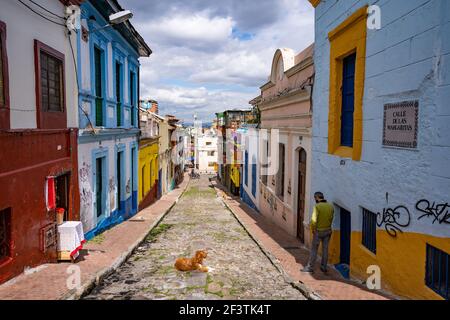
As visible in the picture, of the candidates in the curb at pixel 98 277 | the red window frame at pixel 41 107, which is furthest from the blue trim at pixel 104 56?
the curb at pixel 98 277

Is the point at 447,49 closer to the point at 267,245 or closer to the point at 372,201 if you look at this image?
the point at 372,201

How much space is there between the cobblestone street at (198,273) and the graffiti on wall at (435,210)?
7.50 ft

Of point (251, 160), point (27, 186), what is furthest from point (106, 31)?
point (251, 160)

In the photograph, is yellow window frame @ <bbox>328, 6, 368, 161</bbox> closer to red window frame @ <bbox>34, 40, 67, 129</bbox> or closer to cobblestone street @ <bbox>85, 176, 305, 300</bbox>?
cobblestone street @ <bbox>85, 176, 305, 300</bbox>

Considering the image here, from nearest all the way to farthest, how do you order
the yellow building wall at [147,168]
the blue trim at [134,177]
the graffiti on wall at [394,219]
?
the graffiti on wall at [394,219]
the blue trim at [134,177]
the yellow building wall at [147,168]

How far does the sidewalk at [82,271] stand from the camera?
5.43m

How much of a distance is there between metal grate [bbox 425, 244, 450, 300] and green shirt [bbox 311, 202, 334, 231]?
99.1 inches

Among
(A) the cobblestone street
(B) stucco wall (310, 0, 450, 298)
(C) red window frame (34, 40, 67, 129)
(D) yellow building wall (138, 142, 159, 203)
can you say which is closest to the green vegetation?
(A) the cobblestone street

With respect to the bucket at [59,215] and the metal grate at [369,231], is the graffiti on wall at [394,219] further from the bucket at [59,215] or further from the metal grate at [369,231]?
the bucket at [59,215]

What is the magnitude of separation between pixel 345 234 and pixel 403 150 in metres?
3.16

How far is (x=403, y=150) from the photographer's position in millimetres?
5281

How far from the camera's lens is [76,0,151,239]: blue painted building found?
9.38 meters

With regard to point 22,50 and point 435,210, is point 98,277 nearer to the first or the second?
point 22,50
